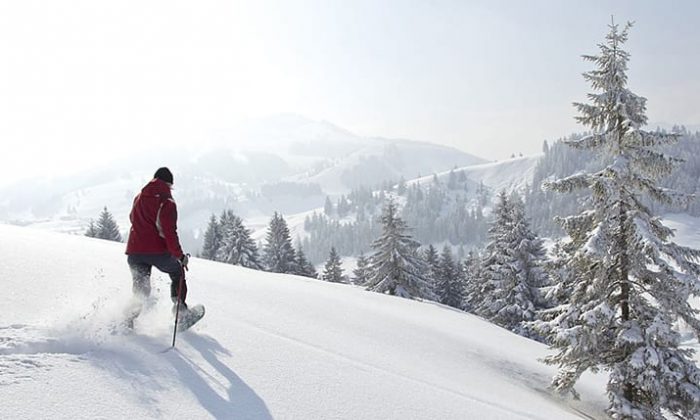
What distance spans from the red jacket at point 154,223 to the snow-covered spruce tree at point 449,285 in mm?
43096

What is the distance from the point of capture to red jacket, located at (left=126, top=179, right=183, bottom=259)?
595cm

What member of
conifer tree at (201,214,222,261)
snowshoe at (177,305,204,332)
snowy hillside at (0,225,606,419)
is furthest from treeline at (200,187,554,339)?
snowshoe at (177,305,204,332)

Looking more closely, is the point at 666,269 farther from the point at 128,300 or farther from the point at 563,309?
the point at 128,300

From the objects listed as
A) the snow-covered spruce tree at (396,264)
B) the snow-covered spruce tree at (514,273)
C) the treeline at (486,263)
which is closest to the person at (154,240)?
the treeline at (486,263)

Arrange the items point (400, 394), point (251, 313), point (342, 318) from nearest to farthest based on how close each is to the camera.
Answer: point (400, 394)
point (251, 313)
point (342, 318)

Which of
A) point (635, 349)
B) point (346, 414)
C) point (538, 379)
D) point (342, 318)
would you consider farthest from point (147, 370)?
point (635, 349)

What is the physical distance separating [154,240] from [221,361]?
1891mm

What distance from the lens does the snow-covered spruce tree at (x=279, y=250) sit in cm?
4641

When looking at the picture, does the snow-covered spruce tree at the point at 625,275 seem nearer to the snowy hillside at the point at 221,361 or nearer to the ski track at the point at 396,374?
the snowy hillside at the point at 221,361

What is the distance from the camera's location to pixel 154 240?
610cm

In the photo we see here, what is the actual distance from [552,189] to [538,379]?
4.74m

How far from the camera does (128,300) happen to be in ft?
20.3

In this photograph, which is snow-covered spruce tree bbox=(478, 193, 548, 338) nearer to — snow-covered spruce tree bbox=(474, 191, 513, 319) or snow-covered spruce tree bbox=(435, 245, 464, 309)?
snow-covered spruce tree bbox=(474, 191, 513, 319)

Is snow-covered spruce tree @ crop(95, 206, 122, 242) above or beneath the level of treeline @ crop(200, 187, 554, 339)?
beneath
